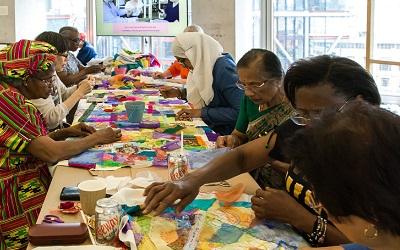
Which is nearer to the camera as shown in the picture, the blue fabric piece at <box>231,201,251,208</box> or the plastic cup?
the blue fabric piece at <box>231,201,251,208</box>

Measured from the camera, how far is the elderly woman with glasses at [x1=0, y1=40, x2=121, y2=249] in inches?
82.6

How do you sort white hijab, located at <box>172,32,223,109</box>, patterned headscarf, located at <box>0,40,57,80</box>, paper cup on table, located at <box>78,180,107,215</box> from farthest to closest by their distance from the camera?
white hijab, located at <box>172,32,223,109</box>
patterned headscarf, located at <box>0,40,57,80</box>
paper cup on table, located at <box>78,180,107,215</box>

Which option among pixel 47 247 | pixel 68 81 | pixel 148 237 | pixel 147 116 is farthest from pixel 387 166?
pixel 68 81

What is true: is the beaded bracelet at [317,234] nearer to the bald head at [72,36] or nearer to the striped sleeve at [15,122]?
the striped sleeve at [15,122]

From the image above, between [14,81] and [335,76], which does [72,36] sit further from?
[335,76]

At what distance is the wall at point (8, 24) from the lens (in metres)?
6.17

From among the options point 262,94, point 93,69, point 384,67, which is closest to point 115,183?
point 262,94

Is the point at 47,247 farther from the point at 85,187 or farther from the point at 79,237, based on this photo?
the point at 85,187

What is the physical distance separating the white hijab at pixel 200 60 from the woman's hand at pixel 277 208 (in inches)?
77.8

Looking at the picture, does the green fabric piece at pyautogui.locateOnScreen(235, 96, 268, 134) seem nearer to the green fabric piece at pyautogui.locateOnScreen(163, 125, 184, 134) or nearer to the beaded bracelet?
the green fabric piece at pyautogui.locateOnScreen(163, 125, 184, 134)

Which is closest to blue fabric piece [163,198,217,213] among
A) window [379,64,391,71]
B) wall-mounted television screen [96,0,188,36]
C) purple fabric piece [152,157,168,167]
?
purple fabric piece [152,157,168,167]

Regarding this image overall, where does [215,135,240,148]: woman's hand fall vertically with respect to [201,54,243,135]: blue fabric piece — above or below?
below

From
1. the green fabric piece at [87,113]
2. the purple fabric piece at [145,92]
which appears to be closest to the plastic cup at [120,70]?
the purple fabric piece at [145,92]

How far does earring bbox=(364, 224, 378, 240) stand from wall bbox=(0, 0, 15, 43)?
6085 mm
